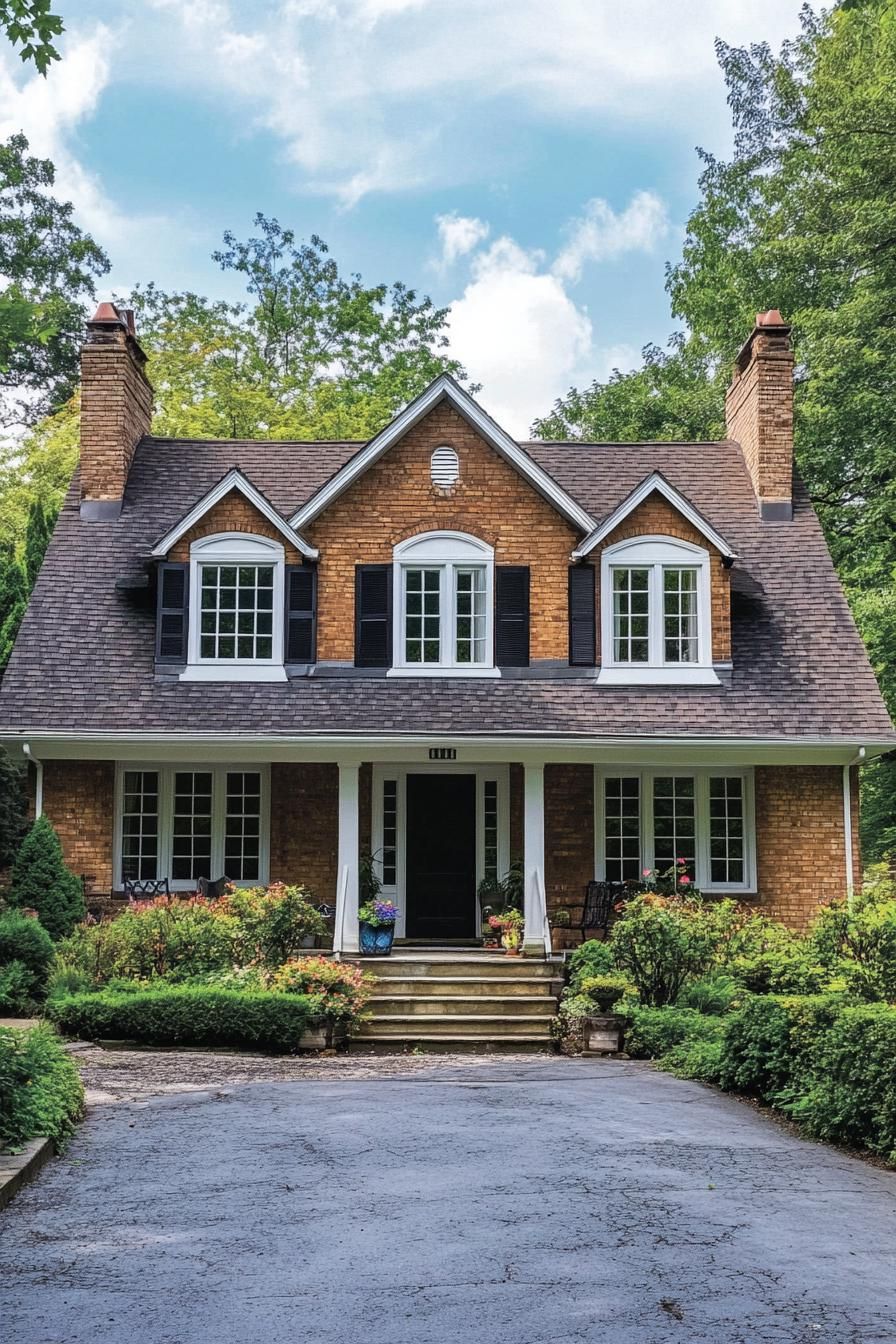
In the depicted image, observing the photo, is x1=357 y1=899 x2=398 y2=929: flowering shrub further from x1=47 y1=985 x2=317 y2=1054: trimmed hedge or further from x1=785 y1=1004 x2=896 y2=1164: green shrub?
x1=785 y1=1004 x2=896 y2=1164: green shrub

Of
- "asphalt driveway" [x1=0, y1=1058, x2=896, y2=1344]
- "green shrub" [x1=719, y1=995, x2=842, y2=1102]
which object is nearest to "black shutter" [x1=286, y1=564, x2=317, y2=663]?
"green shrub" [x1=719, y1=995, x2=842, y2=1102]

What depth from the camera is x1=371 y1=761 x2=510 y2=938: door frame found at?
1888cm

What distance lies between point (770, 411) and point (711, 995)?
31.9 ft

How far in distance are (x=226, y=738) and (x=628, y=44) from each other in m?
9.46

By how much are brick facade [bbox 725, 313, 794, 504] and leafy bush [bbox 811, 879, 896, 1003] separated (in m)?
6.99

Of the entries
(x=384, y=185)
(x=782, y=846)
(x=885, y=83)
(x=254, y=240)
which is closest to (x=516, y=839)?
(x=782, y=846)

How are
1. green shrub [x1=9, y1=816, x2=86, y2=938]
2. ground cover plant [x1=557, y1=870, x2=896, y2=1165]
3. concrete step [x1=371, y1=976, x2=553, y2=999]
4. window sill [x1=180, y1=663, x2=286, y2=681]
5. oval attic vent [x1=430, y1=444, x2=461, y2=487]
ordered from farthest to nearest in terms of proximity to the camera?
1. oval attic vent [x1=430, y1=444, x2=461, y2=487]
2. window sill [x1=180, y1=663, x2=286, y2=681]
3. green shrub [x1=9, y1=816, x2=86, y2=938]
4. concrete step [x1=371, y1=976, x2=553, y2=999]
5. ground cover plant [x1=557, y1=870, x2=896, y2=1165]

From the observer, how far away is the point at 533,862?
17.3 m

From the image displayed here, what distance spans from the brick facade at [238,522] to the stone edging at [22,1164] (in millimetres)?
11399

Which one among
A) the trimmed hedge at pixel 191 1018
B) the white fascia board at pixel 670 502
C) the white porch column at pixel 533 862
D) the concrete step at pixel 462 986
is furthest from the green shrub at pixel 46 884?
the white fascia board at pixel 670 502

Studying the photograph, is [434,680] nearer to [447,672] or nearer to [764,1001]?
[447,672]

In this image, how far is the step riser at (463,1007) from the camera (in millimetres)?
15564

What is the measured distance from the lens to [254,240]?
41.6 m

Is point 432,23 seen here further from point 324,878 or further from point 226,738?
point 324,878
